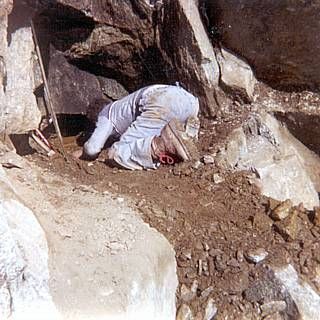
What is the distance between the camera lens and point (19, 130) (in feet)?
14.0

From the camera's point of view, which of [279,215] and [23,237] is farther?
[279,215]

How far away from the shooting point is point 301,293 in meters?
3.24

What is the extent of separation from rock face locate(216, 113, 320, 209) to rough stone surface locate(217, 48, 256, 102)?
0.65 feet

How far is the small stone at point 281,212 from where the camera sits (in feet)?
11.8

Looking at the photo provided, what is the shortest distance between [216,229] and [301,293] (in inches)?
22.3

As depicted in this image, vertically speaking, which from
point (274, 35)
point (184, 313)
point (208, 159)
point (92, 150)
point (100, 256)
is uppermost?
point (274, 35)

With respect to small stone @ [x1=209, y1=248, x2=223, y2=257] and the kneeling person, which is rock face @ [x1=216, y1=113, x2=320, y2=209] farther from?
small stone @ [x1=209, y1=248, x2=223, y2=257]

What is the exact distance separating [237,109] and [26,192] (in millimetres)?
2038

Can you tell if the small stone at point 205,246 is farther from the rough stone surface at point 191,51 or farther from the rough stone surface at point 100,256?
the rough stone surface at point 191,51

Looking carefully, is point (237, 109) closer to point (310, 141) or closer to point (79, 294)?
point (310, 141)

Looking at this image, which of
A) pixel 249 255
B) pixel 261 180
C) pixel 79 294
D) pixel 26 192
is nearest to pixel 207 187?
pixel 261 180

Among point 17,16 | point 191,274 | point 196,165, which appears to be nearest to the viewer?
point 191,274

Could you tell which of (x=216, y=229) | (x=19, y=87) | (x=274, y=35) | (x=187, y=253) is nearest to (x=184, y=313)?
(x=187, y=253)

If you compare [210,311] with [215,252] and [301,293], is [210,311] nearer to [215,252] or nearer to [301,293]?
[215,252]
